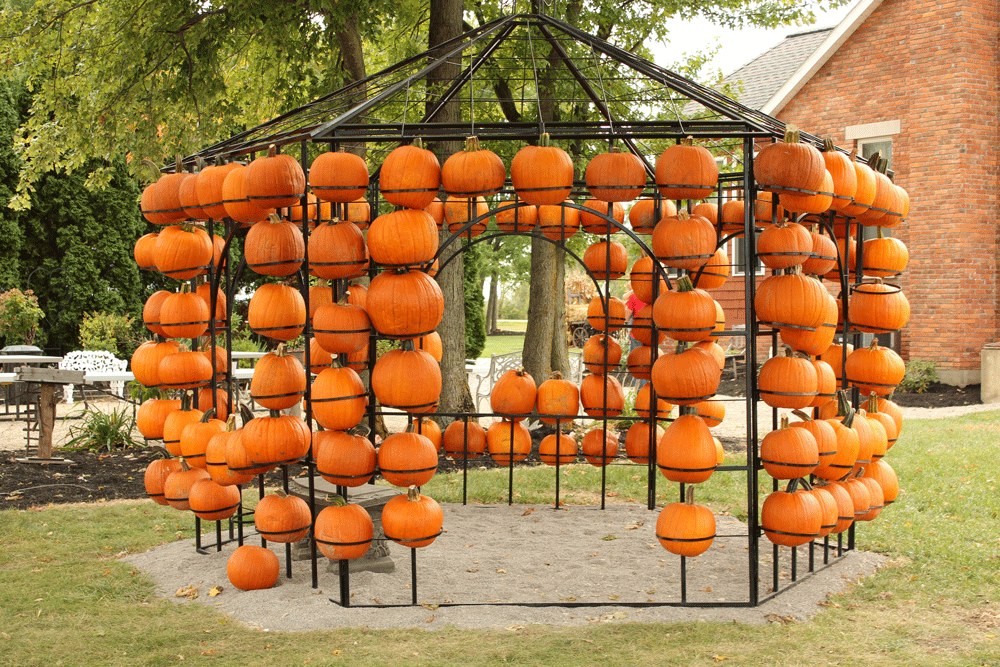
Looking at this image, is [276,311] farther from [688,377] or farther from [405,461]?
[688,377]

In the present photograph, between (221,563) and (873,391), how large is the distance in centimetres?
459

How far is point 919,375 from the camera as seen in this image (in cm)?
1417

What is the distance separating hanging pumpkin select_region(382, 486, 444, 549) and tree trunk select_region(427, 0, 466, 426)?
14.4 feet

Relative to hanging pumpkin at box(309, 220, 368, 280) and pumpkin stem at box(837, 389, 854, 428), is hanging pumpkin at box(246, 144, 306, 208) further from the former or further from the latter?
pumpkin stem at box(837, 389, 854, 428)

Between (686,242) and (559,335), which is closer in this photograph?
(686,242)

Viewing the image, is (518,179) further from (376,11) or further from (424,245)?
(376,11)

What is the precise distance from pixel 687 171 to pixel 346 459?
2532mm

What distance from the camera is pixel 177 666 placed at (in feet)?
13.2

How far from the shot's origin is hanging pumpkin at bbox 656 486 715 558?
468 centimetres

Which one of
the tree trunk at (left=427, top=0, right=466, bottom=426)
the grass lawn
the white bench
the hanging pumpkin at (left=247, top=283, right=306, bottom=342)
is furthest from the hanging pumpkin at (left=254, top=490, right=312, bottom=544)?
the white bench

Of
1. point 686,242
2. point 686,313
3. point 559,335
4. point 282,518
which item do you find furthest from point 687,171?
point 559,335

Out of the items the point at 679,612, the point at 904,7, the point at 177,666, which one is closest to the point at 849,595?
the point at 679,612

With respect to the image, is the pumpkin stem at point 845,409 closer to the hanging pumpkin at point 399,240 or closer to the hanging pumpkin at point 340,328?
the hanging pumpkin at point 399,240

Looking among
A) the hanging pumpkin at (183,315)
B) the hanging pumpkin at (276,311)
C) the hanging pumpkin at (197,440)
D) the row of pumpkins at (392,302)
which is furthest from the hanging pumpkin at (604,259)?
the hanging pumpkin at (197,440)
